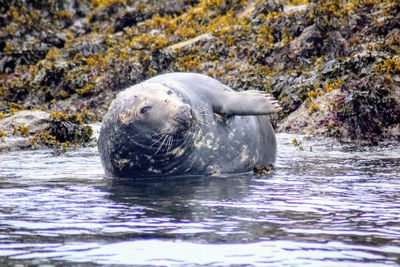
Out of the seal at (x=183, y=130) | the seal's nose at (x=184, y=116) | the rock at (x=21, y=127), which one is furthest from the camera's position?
the rock at (x=21, y=127)

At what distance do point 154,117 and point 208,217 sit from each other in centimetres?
219

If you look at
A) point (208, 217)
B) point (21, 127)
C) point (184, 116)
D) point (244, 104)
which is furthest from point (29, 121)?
point (208, 217)

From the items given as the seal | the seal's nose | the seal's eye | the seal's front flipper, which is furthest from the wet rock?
the seal's nose

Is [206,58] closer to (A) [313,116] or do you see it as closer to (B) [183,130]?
(A) [313,116]

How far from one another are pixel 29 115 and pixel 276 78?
367cm

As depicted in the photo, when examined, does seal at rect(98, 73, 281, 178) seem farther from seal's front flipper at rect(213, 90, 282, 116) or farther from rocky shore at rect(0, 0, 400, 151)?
rocky shore at rect(0, 0, 400, 151)

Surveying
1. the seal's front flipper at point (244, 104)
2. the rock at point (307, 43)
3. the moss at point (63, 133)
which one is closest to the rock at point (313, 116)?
the rock at point (307, 43)

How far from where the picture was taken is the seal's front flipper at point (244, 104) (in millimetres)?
8461

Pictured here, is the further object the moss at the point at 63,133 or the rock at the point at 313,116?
the rock at the point at 313,116

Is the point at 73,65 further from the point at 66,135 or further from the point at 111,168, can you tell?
the point at 111,168

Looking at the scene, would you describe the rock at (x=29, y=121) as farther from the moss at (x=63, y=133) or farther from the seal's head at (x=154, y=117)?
the seal's head at (x=154, y=117)

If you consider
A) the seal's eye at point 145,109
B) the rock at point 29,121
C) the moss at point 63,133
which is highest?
the seal's eye at point 145,109

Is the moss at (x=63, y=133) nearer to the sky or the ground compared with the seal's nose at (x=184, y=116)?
nearer to the ground

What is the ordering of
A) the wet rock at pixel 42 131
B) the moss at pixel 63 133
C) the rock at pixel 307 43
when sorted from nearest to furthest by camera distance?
the wet rock at pixel 42 131 < the moss at pixel 63 133 < the rock at pixel 307 43
